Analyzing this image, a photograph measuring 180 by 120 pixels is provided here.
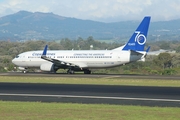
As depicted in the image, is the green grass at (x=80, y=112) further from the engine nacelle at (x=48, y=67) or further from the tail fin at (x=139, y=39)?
the engine nacelle at (x=48, y=67)

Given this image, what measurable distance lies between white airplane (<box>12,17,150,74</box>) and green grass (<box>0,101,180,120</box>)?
32.7 metres

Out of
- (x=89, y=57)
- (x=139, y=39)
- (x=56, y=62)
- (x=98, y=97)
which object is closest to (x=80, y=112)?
(x=98, y=97)

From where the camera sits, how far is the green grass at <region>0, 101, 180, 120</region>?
17.4 metres

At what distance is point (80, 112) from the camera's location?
1877cm

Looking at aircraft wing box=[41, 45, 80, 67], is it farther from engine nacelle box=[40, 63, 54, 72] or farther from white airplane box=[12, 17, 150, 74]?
engine nacelle box=[40, 63, 54, 72]

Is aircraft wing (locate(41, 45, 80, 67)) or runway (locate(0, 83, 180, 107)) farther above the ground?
aircraft wing (locate(41, 45, 80, 67))

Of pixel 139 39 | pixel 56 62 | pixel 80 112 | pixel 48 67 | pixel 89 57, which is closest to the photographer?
pixel 80 112

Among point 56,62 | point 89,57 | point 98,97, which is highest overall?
point 89,57

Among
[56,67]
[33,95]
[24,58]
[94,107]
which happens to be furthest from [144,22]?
[94,107]

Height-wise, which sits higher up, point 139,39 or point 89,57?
point 139,39

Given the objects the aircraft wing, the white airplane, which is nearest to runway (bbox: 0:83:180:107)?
the white airplane

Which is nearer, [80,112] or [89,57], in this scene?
[80,112]

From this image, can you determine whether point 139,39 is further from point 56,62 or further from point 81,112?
point 81,112

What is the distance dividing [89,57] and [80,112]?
123 feet
